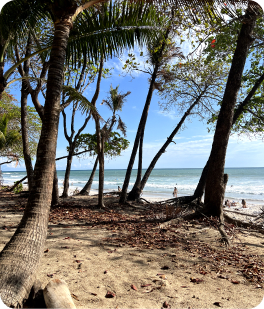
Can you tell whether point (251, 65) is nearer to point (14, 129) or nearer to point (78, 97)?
point (78, 97)

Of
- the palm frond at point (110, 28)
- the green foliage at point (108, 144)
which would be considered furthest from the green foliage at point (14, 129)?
the palm frond at point (110, 28)

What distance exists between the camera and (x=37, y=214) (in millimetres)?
2922

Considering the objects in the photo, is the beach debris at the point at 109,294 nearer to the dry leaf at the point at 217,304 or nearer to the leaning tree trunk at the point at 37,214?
the leaning tree trunk at the point at 37,214

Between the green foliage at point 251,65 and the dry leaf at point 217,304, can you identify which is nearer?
the dry leaf at point 217,304

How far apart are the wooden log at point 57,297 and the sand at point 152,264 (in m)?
0.31

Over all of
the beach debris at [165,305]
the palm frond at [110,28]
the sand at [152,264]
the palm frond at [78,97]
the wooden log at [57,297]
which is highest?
the palm frond at [110,28]

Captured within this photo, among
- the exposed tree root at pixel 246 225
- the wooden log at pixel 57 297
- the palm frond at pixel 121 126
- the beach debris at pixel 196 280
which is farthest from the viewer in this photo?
the palm frond at pixel 121 126

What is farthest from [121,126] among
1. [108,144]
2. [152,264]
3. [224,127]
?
[152,264]

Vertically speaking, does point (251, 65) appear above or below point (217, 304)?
above

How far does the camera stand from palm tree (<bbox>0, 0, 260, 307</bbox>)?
7.66 feet

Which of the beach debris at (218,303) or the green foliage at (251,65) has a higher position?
the green foliage at (251,65)

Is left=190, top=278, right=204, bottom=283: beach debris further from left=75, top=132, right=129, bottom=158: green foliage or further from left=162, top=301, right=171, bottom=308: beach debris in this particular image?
left=75, top=132, right=129, bottom=158: green foliage

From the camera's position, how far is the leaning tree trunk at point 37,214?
7.57 ft

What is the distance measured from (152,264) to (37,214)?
6.86 ft
